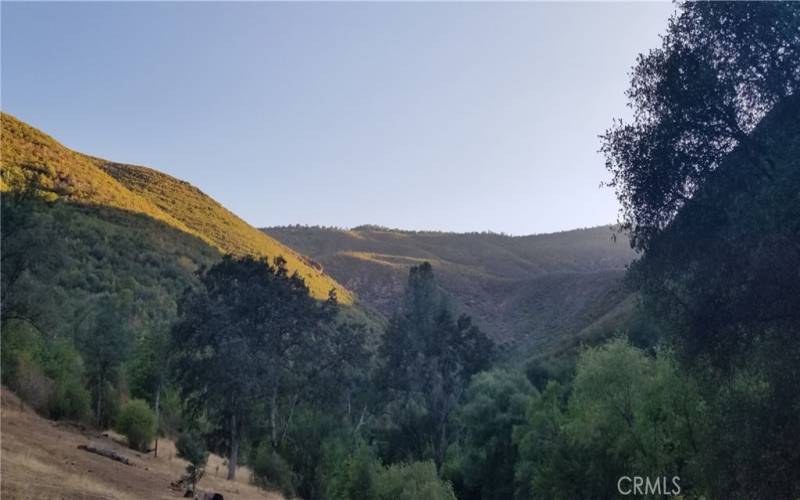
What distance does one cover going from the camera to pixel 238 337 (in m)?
32.4

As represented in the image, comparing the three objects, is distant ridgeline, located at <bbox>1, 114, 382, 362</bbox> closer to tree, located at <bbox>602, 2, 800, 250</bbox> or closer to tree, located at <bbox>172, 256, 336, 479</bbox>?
tree, located at <bbox>172, 256, 336, 479</bbox>

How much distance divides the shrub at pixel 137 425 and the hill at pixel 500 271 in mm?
34224

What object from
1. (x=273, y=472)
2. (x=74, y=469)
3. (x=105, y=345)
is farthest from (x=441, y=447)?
(x=74, y=469)

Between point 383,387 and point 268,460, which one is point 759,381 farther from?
point 383,387

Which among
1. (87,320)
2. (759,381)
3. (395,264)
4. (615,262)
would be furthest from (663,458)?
(615,262)

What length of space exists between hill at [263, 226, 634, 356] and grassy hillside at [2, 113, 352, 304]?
20.8 meters

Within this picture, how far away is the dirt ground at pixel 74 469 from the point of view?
15.5 meters

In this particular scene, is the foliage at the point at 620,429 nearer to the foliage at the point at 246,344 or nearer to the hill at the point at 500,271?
the foliage at the point at 246,344

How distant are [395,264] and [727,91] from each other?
10771 cm

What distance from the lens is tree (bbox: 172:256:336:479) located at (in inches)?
1231

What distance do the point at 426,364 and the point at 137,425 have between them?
22264 mm

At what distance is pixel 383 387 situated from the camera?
4869cm

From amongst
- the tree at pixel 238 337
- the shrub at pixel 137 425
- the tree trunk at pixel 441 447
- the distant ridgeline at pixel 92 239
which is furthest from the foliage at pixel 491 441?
the distant ridgeline at pixel 92 239

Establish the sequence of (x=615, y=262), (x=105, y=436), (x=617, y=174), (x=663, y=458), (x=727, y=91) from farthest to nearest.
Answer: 1. (x=615, y=262)
2. (x=105, y=436)
3. (x=663, y=458)
4. (x=617, y=174)
5. (x=727, y=91)
